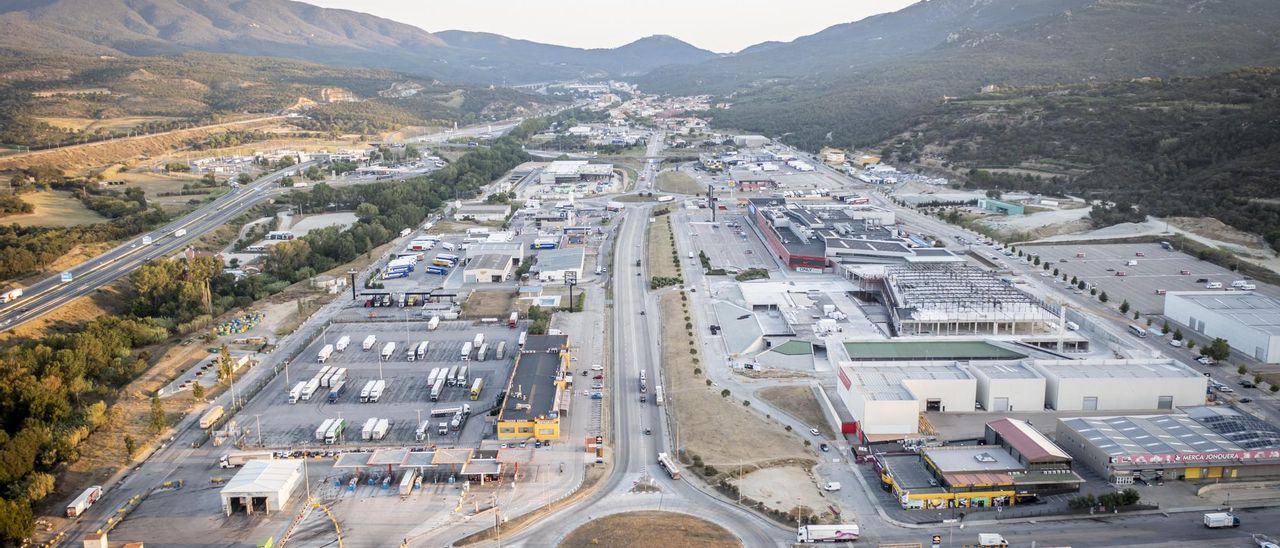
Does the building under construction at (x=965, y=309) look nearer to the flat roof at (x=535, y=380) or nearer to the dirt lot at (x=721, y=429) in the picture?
the dirt lot at (x=721, y=429)

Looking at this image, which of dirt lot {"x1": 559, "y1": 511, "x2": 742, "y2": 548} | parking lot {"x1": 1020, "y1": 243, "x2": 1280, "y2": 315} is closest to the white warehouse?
parking lot {"x1": 1020, "y1": 243, "x2": 1280, "y2": 315}

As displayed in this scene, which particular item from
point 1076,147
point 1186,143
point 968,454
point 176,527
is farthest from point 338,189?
point 1186,143

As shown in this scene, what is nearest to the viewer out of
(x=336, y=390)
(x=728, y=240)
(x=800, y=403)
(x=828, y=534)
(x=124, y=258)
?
(x=828, y=534)

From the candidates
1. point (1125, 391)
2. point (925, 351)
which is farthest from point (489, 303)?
point (1125, 391)

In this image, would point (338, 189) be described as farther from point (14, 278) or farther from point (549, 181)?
point (14, 278)

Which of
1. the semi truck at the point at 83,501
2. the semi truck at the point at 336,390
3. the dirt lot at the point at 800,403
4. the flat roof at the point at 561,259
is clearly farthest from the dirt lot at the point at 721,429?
the semi truck at the point at 83,501

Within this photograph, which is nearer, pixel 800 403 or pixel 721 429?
pixel 721 429

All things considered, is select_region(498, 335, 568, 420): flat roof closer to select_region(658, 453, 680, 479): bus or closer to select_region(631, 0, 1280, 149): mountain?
select_region(658, 453, 680, 479): bus

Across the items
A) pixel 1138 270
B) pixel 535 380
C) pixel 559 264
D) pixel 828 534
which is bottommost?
pixel 828 534

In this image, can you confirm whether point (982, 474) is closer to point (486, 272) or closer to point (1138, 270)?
point (486, 272)
